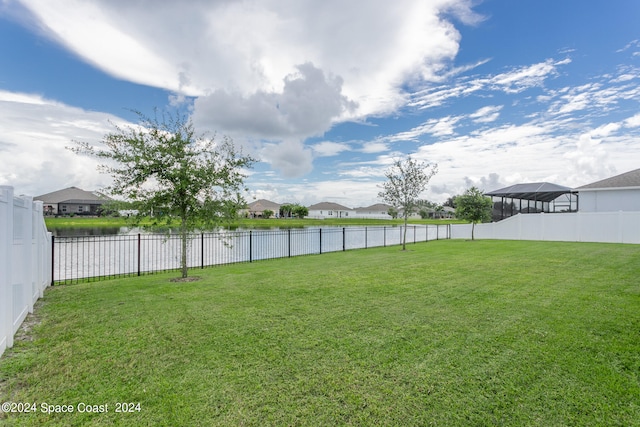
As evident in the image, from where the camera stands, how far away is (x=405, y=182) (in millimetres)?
15555

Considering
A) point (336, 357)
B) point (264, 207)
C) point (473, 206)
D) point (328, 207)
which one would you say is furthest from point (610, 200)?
point (264, 207)

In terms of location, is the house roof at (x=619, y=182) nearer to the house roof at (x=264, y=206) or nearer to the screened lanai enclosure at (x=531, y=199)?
the screened lanai enclosure at (x=531, y=199)

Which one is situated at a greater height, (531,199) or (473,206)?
(531,199)

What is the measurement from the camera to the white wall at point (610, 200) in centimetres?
1900

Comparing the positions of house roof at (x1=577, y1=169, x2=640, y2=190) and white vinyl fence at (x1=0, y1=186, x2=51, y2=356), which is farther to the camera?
house roof at (x1=577, y1=169, x2=640, y2=190)

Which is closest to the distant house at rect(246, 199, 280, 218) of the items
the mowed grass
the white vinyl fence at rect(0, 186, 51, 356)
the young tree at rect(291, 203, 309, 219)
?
the young tree at rect(291, 203, 309, 219)

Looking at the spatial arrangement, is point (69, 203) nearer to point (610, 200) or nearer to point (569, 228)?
point (569, 228)

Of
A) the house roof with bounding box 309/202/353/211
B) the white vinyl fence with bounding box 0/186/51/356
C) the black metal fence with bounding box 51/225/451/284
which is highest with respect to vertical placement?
the house roof with bounding box 309/202/353/211

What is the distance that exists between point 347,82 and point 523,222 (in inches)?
615

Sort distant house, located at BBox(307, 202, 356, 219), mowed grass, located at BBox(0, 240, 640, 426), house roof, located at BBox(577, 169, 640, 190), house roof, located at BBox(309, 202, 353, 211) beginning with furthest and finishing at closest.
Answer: house roof, located at BBox(309, 202, 353, 211)
distant house, located at BBox(307, 202, 356, 219)
house roof, located at BBox(577, 169, 640, 190)
mowed grass, located at BBox(0, 240, 640, 426)

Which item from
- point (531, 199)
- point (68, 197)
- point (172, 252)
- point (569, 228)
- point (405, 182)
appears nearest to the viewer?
point (172, 252)

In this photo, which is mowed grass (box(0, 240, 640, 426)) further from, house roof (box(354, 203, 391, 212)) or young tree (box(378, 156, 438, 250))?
house roof (box(354, 203, 391, 212))

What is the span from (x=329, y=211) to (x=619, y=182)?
60513 mm

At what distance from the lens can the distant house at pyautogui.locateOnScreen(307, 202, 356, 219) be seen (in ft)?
255
